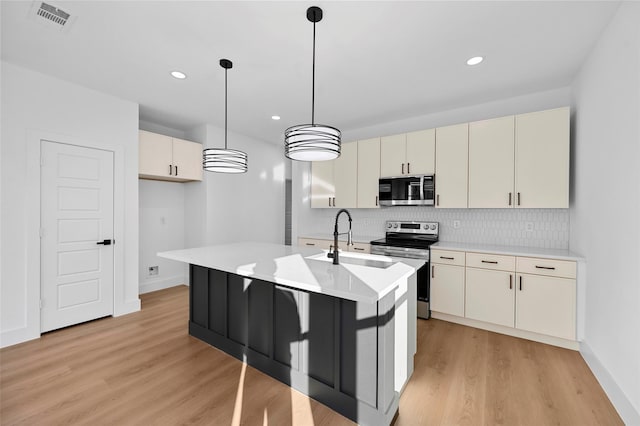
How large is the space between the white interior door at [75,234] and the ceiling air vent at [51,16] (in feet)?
4.51

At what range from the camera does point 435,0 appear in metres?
1.82

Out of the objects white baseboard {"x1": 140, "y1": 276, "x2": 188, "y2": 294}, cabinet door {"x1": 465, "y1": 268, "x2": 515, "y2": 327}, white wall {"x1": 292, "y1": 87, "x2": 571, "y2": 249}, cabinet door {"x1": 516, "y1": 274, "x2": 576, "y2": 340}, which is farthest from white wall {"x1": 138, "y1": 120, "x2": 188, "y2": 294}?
cabinet door {"x1": 516, "y1": 274, "x2": 576, "y2": 340}

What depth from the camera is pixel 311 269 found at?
6.40 feet

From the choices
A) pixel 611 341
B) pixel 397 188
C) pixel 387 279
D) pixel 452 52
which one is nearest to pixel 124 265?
pixel 387 279

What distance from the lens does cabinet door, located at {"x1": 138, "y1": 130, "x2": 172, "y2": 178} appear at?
150 inches

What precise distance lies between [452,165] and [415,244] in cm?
111

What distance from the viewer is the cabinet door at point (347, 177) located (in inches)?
171

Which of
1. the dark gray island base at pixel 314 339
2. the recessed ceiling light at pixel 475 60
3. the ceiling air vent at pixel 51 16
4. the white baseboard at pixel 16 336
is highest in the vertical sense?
the recessed ceiling light at pixel 475 60

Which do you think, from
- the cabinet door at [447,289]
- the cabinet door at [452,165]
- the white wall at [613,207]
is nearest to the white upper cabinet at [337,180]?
the cabinet door at [452,165]

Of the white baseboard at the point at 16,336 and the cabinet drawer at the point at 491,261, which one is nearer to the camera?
the white baseboard at the point at 16,336

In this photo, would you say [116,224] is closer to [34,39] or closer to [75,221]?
[75,221]

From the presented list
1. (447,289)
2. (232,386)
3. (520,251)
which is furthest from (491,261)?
(232,386)

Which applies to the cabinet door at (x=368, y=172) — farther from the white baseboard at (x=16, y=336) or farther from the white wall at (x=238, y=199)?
the white baseboard at (x=16, y=336)

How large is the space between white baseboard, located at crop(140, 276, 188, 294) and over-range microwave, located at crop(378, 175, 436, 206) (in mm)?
3709
